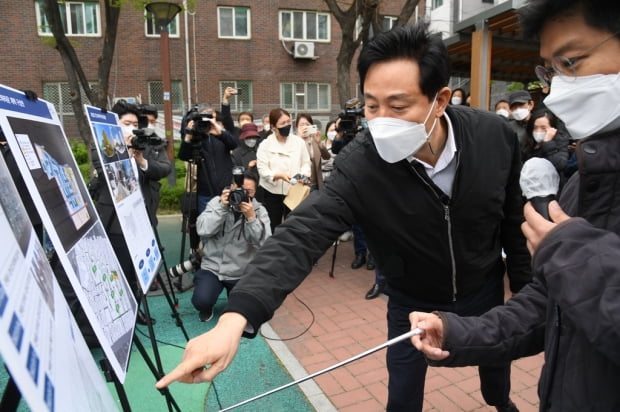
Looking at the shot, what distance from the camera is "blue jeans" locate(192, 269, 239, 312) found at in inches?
155

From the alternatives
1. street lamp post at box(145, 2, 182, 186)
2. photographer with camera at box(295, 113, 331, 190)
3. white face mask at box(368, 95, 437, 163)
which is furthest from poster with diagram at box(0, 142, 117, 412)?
street lamp post at box(145, 2, 182, 186)

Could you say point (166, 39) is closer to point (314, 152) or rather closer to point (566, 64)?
point (314, 152)

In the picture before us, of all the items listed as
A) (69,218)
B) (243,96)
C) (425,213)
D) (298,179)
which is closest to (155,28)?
(243,96)

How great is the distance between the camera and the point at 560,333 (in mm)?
1108

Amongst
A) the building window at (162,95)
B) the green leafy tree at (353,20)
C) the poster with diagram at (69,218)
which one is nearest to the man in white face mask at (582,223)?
the poster with diagram at (69,218)

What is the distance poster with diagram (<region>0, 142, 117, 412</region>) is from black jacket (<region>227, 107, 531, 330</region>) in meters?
0.68

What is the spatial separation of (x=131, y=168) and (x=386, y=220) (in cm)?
177

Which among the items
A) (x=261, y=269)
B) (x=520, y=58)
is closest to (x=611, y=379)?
(x=261, y=269)

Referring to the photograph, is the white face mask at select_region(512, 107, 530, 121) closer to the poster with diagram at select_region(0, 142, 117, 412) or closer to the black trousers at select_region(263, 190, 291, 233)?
the black trousers at select_region(263, 190, 291, 233)

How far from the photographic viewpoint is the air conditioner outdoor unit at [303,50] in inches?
738

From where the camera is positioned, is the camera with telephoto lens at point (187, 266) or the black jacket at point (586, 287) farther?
the camera with telephoto lens at point (187, 266)

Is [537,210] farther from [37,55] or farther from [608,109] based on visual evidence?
[37,55]

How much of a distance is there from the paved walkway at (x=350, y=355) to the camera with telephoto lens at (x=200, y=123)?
1.83 m

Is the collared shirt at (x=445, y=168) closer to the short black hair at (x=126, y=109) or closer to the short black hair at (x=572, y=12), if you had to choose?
the short black hair at (x=572, y=12)
